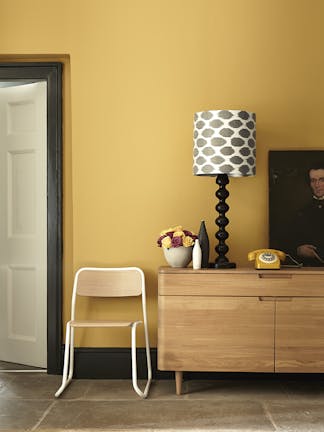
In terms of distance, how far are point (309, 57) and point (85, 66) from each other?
152 cm

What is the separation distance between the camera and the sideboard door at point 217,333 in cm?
444

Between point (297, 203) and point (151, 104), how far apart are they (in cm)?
120

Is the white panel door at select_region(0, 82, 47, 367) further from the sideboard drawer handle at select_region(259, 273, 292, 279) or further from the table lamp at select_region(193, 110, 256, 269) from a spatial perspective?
the sideboard drawer handle at select_region(259, 273, 292, 279)

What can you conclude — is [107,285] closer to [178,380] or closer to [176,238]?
[176,238]

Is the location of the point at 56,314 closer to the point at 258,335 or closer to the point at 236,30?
the point at 258,335

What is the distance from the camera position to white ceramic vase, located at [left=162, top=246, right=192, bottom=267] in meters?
4.62

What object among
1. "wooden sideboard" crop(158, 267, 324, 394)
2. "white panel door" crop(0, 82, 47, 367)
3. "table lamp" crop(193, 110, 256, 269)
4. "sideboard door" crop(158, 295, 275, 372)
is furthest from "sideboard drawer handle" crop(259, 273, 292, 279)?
"white panel door" crop(0, 82, 47, 367)

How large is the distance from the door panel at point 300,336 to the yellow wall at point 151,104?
678 millimetres

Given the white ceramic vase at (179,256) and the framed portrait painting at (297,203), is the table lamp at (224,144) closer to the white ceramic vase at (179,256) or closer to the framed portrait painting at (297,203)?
the white ceramic vase at (179,256)

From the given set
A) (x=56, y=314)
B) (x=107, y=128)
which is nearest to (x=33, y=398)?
(x=56, y=314)

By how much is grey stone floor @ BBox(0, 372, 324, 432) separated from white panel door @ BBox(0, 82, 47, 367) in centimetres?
45

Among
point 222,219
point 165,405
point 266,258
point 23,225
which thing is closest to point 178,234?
point 222,219

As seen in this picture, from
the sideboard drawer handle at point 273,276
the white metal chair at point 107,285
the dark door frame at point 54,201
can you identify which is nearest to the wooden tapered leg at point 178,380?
the white metal chair at point 107,285

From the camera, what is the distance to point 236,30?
4961mm
